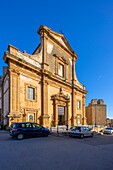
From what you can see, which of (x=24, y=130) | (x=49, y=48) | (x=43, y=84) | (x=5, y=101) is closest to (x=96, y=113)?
(x=49, y=48)

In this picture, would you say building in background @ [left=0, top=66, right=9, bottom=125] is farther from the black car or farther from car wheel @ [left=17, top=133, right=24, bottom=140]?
car wheel @ [left=17, top=133, right=24, bottom=140]

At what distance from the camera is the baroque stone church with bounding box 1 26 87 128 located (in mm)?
19234

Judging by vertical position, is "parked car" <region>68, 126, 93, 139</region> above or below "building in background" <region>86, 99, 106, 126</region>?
above

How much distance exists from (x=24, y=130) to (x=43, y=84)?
11.1 metres

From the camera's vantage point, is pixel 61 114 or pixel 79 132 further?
pixel 61 114

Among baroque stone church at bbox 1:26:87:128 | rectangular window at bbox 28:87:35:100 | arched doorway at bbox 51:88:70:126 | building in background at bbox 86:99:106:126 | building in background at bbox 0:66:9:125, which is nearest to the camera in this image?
baroque stone church at bbox 1:26:87:128

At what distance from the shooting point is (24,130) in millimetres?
13477

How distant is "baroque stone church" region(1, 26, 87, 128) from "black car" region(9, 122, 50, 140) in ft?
14.6

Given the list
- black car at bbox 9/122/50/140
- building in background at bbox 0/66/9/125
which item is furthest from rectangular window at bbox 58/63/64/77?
black car at bbox 9/122/50/140

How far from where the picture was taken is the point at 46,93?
24.1 meters

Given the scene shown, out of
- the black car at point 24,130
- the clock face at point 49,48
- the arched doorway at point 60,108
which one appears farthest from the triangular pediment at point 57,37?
the black car at point 24,130

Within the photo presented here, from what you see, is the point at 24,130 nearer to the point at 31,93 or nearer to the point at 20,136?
the point at 20,136

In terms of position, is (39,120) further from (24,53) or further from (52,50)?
(52,50)

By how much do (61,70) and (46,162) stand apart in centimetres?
2453
